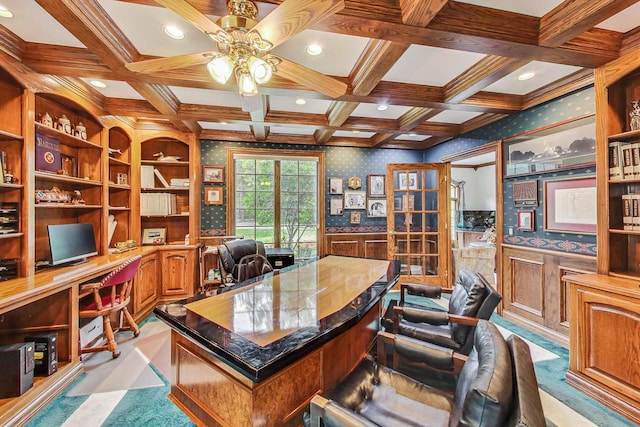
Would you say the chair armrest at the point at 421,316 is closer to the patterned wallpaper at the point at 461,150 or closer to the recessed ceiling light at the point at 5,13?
the patterned wallpaper at the point at 461,150

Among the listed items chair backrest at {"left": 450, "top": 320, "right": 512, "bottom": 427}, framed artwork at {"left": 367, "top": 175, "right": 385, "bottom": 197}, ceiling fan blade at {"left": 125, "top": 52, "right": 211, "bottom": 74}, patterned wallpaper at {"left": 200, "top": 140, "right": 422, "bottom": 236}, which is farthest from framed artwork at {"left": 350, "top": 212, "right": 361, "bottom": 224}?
chair backrest at {"left": 450, "top": 320, "right": 512, "bottom": 427}

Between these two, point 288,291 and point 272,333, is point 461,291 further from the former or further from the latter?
point 272,333

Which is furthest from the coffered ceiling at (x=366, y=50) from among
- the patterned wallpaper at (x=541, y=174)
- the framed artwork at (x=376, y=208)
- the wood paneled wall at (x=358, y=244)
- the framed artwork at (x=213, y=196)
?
the wood paneled wall at (x=358, y=244)

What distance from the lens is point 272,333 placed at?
1.26 meters

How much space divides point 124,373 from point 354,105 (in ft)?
11.3

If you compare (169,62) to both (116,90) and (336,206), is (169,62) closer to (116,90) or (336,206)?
(116,90)

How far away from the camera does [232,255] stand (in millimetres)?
3080

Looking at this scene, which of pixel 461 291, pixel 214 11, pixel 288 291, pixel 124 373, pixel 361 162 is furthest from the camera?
pixel 361 162

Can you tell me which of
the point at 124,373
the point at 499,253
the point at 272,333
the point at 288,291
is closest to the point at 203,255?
the point at 124,373

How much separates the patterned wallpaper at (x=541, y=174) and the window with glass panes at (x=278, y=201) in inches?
113

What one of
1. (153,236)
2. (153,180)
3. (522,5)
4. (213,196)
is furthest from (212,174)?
(522,5)

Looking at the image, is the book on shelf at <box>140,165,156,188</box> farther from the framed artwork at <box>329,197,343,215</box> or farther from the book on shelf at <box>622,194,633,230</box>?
the book on shelf at <box>622,194,633,230</box>

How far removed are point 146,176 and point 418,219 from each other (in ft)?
14.5

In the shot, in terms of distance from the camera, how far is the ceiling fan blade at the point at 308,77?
1.76m
